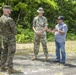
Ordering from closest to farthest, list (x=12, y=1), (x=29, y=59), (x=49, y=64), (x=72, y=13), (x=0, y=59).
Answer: (x=0, y=59) < (x=49, y=64) < (x=29, y=59) < (x=12, y=1) < (x=72, y=13)

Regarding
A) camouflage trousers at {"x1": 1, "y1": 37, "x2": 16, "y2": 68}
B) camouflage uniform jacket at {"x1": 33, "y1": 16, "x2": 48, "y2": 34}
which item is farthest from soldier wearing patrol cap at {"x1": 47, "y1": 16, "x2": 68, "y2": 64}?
camouflage trousers at {"x1": 1, "y1": 37, "x2": 16, "y2": 68}

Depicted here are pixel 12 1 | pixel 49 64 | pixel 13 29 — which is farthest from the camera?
pixel 12 1

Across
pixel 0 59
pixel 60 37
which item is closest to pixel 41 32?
pixel 60 37

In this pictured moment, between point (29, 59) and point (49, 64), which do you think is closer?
point (49, 64)

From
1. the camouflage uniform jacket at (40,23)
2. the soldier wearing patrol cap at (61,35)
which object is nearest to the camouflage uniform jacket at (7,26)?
the soldier wearing patrol cap at (61,35)

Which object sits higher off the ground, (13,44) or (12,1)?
(12,1)

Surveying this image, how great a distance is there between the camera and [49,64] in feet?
37.7

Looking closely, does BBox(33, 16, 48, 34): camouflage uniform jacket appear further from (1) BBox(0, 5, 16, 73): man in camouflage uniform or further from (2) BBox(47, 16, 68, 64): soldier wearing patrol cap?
(1) BBox(0, 5, 16, 73): man in camouflage uniform

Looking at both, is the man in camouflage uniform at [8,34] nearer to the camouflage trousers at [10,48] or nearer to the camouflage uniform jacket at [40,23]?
the camouflage trousers at [10,48]

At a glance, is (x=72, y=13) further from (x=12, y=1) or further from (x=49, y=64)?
(x=49, y=64)

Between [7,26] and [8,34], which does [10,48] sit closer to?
[8,34]

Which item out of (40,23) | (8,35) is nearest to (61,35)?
(40,23)

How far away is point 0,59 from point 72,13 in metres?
13.9

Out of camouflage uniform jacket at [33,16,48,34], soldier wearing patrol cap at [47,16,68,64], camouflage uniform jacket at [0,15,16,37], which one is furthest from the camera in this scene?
camouflage uniform jacket at [33,16,48,34]
